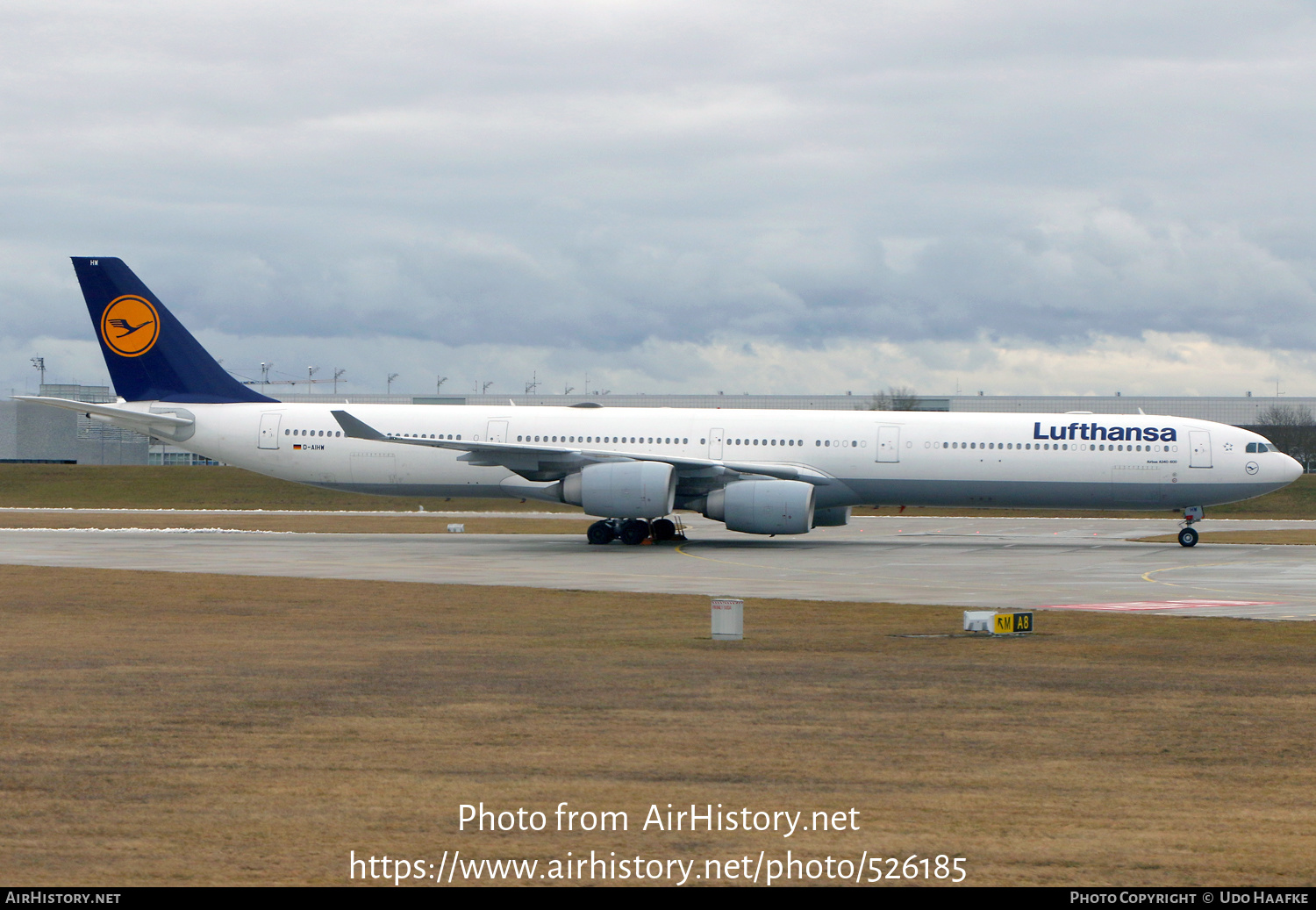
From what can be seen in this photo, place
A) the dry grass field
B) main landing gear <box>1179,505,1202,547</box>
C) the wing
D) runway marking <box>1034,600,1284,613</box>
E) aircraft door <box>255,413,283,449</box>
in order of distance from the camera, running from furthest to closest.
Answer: aircraft door <box>255,413,283,449</box>, main landing gear <box>1179,505,1202,547</box>, the wing, runway marking <box>1034,600,1284,613</box>, the dry grass field

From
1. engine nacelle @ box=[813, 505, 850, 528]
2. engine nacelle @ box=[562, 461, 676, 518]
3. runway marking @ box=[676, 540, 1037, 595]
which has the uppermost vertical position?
engine nacelle @ box=[562, 461, 676, 518]

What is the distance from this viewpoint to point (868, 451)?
38.6 meters

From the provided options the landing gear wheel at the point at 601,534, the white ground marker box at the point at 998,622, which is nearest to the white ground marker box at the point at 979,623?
the white ground marker box at the point at 998,622

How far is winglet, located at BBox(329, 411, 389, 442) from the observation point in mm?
37469

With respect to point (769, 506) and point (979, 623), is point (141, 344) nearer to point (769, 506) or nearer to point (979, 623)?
point (769, 506)

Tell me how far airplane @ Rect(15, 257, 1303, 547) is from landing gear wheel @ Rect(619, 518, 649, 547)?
0.17 ft

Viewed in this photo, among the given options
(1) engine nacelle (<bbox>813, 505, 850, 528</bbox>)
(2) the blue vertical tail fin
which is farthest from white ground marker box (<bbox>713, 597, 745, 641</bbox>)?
(2) the blue vertical tail fin

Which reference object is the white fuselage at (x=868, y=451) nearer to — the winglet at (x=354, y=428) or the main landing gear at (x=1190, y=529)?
the main landing gear at (x=1190, y=529)

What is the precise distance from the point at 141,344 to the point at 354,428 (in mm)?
9575

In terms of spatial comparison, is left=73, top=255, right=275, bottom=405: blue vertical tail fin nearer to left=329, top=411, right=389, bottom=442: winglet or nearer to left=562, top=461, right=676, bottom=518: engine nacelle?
left=329, top=411, right=389, bottom=442: winglet

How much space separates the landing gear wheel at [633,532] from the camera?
38281mm

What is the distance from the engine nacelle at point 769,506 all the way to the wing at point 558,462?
1576 millimetres

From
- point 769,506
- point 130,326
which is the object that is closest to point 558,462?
point 769,506
